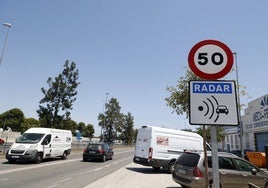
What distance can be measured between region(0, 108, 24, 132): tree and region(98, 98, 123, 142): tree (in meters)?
35.1

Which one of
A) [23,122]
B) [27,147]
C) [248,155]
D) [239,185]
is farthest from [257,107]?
[23,122]

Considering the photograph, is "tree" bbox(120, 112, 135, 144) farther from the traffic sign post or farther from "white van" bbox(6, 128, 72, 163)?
the traffic sign post

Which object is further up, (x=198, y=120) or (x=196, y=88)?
(x=196, y=88)

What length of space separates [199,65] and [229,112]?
2.58 ft

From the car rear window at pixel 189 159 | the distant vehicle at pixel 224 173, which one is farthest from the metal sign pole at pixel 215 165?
the car rear window at pixel 189 159

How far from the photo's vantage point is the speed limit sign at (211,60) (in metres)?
3.59

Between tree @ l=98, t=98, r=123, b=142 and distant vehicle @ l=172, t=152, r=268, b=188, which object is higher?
tree @ l=98, t=98, r=123, b=142

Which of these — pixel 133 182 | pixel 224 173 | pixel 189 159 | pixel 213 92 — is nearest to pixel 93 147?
pixel 133 182

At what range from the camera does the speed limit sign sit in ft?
11.8

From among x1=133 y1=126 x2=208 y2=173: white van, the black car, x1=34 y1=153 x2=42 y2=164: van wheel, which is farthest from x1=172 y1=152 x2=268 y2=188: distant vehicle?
the black car

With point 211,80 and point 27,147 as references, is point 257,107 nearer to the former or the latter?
point 27,147

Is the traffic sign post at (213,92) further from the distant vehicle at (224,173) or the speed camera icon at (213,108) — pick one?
the distant vehicle at (224,173)

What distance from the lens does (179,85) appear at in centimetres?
2358

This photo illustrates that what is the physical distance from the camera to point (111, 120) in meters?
81.2
